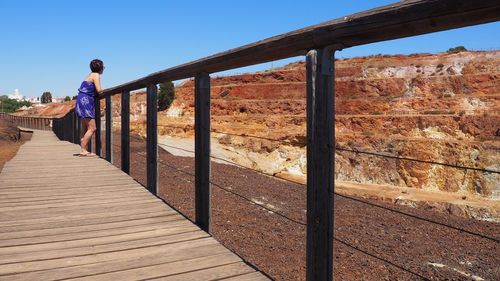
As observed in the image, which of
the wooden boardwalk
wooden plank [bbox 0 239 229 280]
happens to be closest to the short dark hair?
the wooden boardwalk

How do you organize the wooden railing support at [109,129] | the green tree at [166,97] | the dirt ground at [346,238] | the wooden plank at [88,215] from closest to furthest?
1. the wooden plank at [88,215]
2. the dirt ground at [346,238]
3. the wooden railing support at [109,129]
4. the green tree at [166,97]

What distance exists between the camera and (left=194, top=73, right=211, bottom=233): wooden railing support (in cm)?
314

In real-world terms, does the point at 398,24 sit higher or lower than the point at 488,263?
higher

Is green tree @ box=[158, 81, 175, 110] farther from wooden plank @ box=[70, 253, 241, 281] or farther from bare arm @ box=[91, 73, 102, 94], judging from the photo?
wooden plank @ box=[70, 253, 241, 281]

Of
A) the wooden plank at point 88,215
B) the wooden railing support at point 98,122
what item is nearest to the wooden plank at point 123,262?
the wooden plank at point 88,215

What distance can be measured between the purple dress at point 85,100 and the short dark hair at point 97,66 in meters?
0.26

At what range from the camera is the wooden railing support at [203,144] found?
10.3 ft

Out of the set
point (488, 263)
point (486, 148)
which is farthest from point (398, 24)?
point (486, 148)

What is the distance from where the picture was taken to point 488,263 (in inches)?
276

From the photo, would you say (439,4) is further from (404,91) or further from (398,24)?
(404,91)

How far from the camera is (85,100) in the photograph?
701cm

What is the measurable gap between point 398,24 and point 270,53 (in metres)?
0.92

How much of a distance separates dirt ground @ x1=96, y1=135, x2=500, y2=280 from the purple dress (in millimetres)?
1740

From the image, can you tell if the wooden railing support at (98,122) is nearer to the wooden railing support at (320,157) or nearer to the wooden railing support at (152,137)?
the wooden railing support at (152,137)
